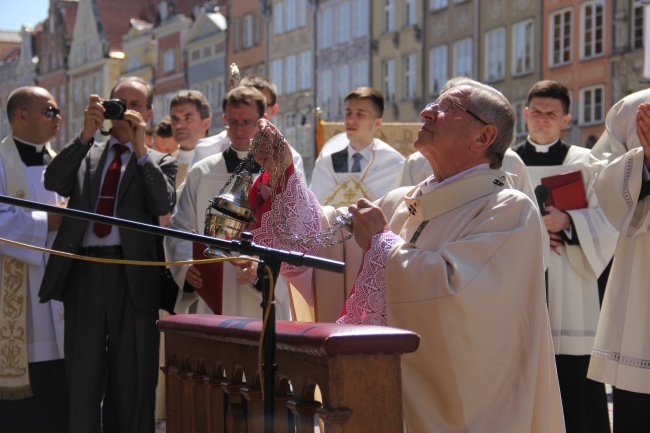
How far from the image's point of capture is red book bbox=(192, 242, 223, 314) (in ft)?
24.3

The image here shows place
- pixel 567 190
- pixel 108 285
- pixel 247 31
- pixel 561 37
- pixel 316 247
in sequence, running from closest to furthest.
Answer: pixel 316 247 → pixel 108 285 → pixel 567 190 → pixel 561 37 → pixel 247 31

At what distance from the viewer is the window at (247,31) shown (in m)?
53.7

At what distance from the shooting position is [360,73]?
4412 cm

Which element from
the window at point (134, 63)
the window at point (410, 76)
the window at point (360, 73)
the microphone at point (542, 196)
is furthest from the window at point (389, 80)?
the microphone at point (542, 196)

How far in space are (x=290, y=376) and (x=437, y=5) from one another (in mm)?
36428

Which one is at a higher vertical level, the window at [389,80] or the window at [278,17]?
the window at [278,17]

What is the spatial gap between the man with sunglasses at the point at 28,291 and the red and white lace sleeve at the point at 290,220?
8.38 ft

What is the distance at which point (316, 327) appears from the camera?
3725mm

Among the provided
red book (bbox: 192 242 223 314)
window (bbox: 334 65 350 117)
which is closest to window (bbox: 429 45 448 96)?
→ window (bbox: 334 65 350 117)

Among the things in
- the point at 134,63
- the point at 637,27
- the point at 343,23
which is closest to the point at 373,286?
the point at 637,27

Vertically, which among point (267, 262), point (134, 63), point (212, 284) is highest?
point (134, 63)

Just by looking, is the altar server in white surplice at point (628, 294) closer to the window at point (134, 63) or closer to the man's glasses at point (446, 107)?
the man's glasses at point (446, 107)

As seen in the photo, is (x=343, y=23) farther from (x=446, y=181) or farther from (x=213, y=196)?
(x=446, y=181)

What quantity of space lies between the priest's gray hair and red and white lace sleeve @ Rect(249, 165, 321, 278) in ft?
2.89
